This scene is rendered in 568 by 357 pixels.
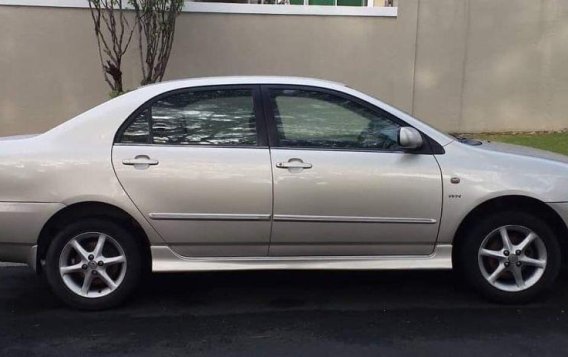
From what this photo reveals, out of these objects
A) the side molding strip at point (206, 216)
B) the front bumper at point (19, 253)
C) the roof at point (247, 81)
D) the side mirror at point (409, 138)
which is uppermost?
the roof at point (247, 81)

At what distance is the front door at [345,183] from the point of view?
436cm

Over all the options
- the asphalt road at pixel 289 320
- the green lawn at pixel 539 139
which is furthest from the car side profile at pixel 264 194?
the green lawn at pixel 539 139

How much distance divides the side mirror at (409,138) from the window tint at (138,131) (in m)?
1.76

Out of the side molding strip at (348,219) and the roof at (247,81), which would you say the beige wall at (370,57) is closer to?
the roof at (247,81)

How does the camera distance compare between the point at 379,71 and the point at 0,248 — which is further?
the point at 379,71

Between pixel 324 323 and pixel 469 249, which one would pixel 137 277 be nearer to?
pixel 324 323

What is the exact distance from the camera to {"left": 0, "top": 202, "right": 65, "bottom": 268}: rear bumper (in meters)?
4.29

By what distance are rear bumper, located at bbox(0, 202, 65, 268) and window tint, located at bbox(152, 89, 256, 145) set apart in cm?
88

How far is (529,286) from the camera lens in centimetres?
450

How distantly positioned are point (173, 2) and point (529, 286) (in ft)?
23.7

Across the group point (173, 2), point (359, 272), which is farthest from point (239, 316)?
point (173, 2)

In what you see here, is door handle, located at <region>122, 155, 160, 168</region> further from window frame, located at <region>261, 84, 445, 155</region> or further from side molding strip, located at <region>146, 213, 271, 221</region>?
window frame, located at <region>261, 84, 445, 155</region>

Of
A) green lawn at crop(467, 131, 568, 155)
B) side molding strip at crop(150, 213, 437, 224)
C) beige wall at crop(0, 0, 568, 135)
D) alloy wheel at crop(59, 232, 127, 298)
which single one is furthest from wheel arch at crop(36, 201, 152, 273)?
green lawn at crop(467, 131, 568, 155)

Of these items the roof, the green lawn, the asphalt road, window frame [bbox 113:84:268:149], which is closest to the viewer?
the asphalt road
